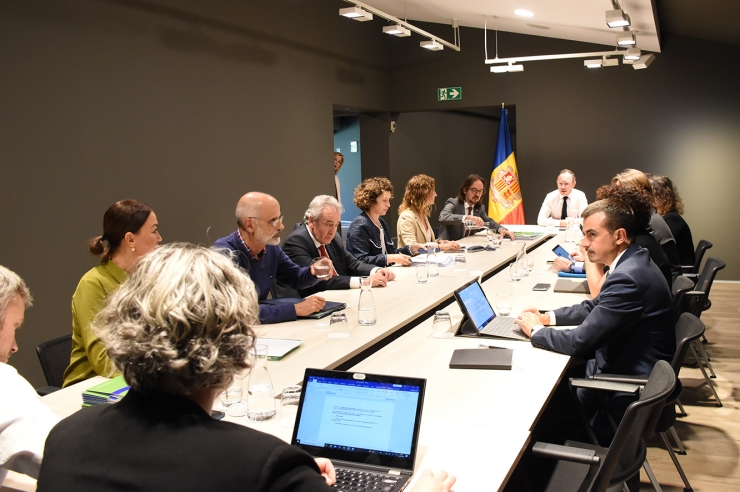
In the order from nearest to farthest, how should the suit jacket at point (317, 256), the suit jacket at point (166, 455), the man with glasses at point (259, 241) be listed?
the suit jacket at point (166, 455) → the man with glasses at point (259, 241) → the suit jacket at point (317, 256)

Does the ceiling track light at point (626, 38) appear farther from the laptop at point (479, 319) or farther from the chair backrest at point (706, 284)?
the laptop at point (479, 319)

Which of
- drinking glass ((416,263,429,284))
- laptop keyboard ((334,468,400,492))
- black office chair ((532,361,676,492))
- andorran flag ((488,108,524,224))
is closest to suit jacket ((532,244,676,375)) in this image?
black office chair ((532,361,676,492))

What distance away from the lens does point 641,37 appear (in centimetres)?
760

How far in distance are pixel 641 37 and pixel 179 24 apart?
17.6 feet

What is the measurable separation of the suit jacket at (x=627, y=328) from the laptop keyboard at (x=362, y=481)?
4.24ft

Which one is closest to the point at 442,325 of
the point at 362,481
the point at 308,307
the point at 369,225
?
the point at 308,307

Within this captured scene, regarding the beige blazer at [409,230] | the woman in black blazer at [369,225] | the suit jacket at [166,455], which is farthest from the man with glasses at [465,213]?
the suit jacket at [166,455]

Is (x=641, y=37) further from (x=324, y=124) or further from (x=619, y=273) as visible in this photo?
(x=619, y=273)

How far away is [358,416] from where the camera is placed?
5.29 feet

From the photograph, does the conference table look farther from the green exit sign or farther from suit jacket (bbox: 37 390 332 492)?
the green exit sign

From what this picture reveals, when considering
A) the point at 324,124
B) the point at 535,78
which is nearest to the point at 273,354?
the point at 324,124

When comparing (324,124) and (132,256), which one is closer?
(132,256)

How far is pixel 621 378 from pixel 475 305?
2.39ft

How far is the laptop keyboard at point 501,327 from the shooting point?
2840 mm
